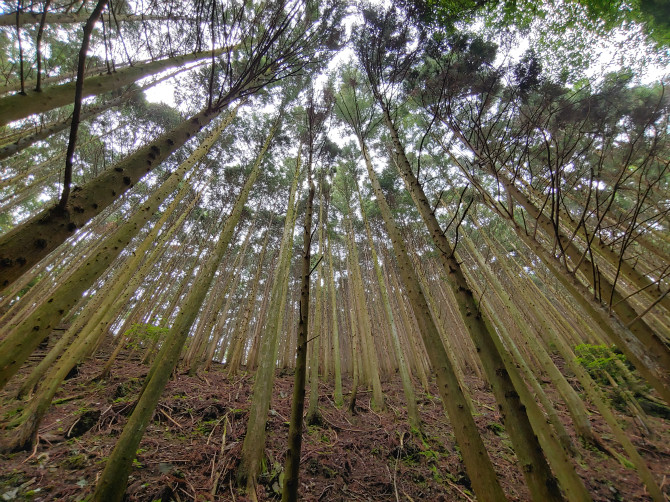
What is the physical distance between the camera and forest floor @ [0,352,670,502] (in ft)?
9.76

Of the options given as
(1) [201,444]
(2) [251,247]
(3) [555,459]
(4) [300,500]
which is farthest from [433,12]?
(2) [251,247]

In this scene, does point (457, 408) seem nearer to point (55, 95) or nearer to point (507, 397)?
point (507, 397)

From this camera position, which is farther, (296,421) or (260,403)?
(260,403)

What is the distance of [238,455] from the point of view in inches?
139

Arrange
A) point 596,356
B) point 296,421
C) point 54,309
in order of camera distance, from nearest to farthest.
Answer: point 296,421, point 54,309, point 596,356

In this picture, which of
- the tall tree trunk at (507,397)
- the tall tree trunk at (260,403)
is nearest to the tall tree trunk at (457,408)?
the tall tree trunk at (507,397)

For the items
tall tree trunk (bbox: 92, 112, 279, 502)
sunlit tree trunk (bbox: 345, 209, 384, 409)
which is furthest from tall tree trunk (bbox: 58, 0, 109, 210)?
sunlit tree trunk (bbox: 345, 209, 384, 409)

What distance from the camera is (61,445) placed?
3.53 metres

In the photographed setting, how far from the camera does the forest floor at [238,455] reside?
2.97 metres

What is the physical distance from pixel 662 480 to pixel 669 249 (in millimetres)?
8422

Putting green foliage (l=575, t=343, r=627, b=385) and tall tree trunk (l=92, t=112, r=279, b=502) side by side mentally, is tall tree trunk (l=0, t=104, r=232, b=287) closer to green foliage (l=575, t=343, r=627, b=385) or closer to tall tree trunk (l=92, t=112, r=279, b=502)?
tall tree trunk (l=92, t=112, r=279, b=502)

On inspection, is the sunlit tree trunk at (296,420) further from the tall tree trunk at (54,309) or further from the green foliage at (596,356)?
the green foliage at (596,356)

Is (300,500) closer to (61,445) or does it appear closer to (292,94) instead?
(61,445)

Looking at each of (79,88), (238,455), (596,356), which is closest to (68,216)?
(79,88)
